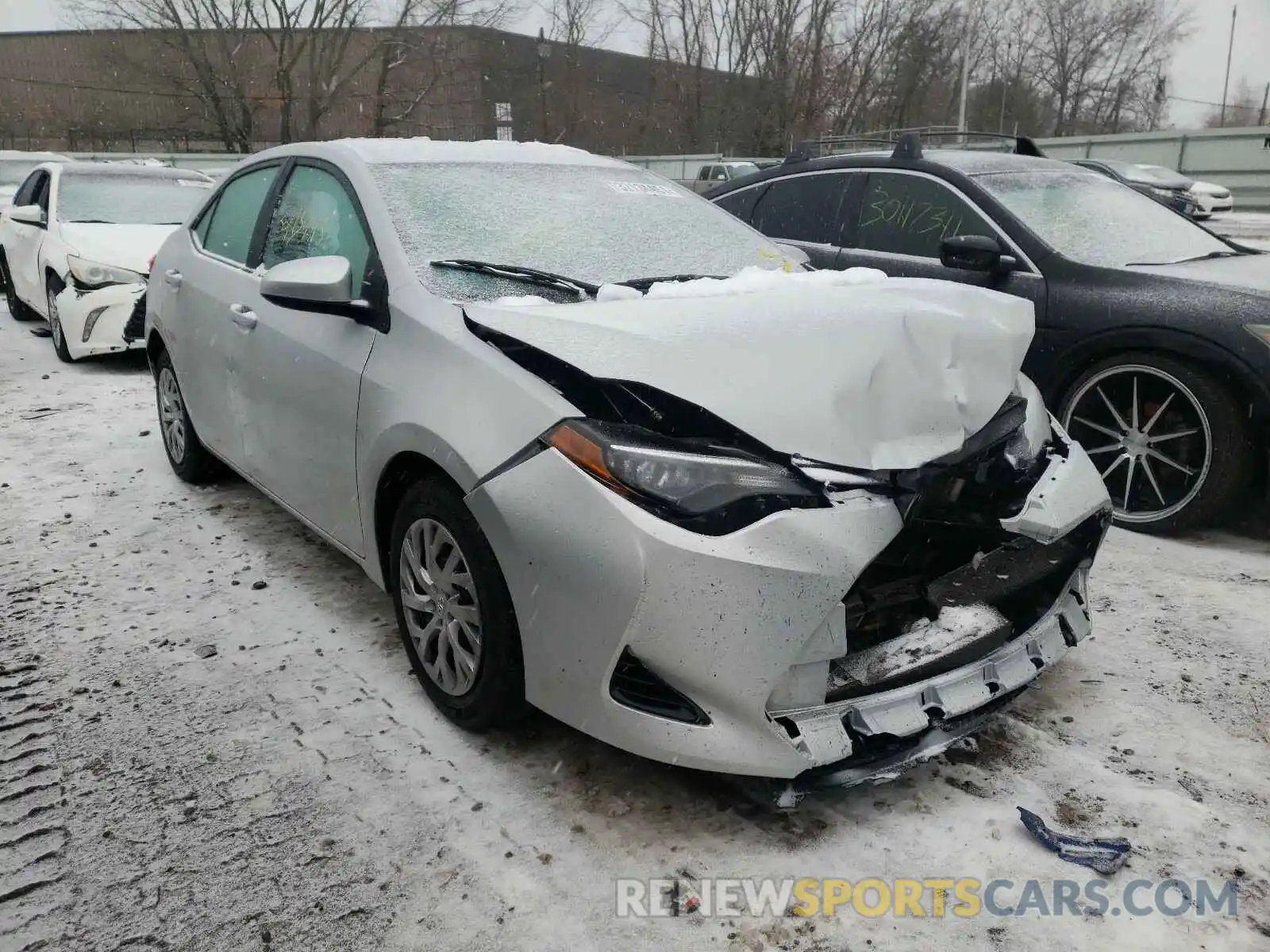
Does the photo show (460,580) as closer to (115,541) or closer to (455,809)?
(455,809)

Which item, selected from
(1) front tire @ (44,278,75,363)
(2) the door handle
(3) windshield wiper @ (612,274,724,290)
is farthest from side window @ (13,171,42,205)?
(3) windshield wiper @ (612,274,724,290)

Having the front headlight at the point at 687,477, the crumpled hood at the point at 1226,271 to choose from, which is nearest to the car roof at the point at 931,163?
the crumpled hood at the point at 1226,271

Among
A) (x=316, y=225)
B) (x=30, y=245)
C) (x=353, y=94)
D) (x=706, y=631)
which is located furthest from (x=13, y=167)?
(x=353, y=94)

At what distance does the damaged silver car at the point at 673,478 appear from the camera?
83.1 inches

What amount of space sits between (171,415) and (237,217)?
4.15 feet

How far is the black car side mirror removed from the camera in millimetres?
4570

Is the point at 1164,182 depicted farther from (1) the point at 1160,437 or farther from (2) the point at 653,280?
(2) the point at 653,280

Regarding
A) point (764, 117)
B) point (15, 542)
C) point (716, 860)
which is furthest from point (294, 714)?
point (764, 117)

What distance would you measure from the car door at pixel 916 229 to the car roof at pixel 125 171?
688 centimetres

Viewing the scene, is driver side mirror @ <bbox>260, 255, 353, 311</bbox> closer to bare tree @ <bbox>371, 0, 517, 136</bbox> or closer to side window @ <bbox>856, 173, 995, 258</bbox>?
side window @ <bbox>856, 173, 995, 258</bbox>

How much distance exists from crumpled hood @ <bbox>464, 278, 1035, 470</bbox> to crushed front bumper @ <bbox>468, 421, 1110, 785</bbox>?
8.6 inches

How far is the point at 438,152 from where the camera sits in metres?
3.55

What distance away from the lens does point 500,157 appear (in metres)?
3.62

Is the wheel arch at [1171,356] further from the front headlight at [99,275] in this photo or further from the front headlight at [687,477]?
the front headlight at [99,275]
